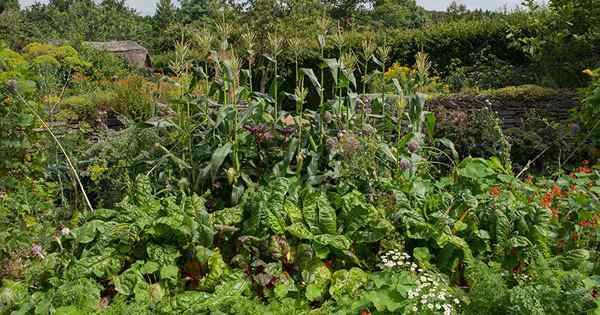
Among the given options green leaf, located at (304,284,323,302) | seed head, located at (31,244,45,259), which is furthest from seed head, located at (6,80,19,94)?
green leaf, located at (304,284,323,302)

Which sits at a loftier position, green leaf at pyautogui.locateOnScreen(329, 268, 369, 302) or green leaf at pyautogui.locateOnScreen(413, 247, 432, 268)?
green leaf at pyautogui.locateOnScreen(413, 247, 432, 268)

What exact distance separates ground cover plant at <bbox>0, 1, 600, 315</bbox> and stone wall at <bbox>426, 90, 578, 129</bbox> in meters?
2.49

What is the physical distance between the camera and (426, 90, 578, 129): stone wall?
21.0ft

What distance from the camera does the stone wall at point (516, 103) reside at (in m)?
6.41

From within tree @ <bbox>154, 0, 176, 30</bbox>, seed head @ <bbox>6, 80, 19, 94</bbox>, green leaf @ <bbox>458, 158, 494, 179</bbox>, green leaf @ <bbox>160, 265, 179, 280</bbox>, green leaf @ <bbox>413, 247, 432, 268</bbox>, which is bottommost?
green leaf @ <bbox>160, 265, 179, 280</bbox>

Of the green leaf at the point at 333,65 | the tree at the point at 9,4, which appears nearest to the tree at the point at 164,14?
the tree at the point at 9,4

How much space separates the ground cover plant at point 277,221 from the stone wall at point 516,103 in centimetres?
249

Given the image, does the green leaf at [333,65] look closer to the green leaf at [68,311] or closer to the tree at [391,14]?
the green leaf at [68,311]

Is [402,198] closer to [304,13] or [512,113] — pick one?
[512,113]

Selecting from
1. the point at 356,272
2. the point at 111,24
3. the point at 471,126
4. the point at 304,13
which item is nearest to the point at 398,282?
the point at 356,272

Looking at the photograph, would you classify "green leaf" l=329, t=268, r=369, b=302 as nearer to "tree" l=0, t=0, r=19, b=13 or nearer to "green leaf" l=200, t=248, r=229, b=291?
"green leaf" l=200, t=248, r=229, b=291

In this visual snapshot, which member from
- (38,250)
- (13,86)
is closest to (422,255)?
(38,250)

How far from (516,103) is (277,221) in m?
4.60

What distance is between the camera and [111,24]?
25.4 metres
